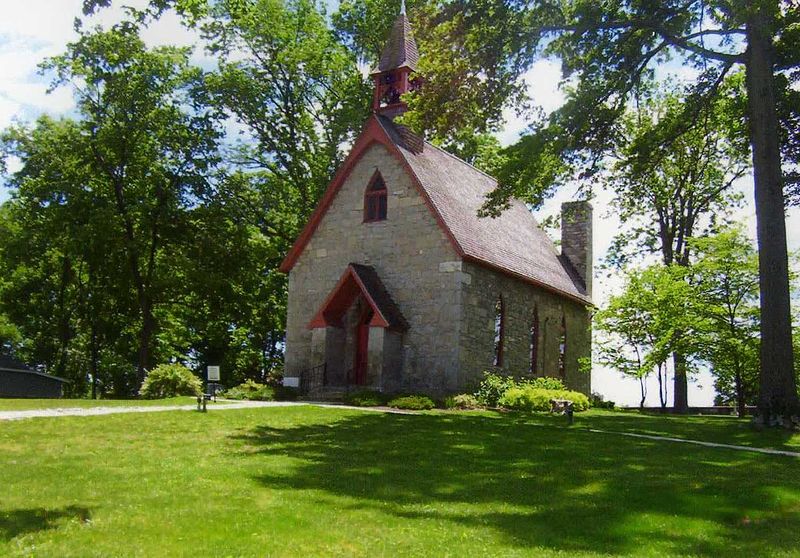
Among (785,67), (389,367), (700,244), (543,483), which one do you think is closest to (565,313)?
(700,244)

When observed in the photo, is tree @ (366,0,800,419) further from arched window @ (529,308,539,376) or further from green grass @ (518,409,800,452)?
arched window @ (529,308,539,376)

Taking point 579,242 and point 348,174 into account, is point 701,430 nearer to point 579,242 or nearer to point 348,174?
point 348,174

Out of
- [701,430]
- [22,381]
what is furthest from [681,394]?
[22,381]

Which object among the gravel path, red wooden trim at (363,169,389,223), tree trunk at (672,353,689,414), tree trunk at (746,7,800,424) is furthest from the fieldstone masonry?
tree trunk at (746,7,800,424)

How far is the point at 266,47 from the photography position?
1485 inches

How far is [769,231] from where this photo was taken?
57.1 ft

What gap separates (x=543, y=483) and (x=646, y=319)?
748 inches

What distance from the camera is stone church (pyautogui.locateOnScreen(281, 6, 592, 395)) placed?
24828 millimetres

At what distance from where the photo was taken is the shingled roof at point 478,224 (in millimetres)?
25875

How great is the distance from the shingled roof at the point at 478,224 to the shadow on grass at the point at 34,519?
1732cm

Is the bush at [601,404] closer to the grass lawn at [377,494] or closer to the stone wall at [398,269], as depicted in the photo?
the stone wall at [398,269]

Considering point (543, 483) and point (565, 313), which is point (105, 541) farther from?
point (565, 313)

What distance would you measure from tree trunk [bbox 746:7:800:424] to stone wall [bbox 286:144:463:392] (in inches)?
382

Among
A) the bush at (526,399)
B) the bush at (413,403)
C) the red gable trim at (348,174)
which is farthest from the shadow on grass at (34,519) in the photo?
the red gable trim at (348,174)
